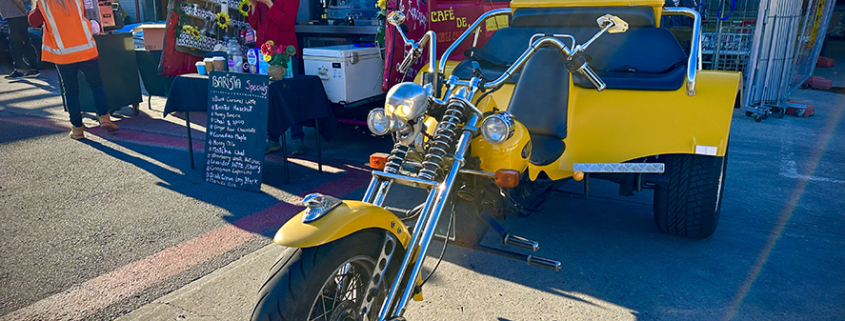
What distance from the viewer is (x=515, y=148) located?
9.23ft

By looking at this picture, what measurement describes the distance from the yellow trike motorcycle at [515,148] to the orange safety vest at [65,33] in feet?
14.5

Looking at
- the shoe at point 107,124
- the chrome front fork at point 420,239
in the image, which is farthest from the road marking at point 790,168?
the shoe at point 107,124

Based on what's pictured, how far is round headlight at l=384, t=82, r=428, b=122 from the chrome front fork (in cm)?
27

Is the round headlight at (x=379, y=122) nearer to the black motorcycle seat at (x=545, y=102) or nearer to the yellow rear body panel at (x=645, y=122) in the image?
the black motorcycle seat at (x=545, y=102)

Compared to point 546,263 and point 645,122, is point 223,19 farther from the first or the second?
point 546,263

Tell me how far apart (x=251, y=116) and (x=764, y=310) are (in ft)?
12.9

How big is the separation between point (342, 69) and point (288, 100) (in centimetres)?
68

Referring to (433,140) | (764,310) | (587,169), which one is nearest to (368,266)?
(433,140)

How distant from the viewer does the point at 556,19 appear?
448 centimetres

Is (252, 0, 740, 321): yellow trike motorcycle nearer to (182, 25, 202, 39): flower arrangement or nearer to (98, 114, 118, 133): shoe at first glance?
(182, 25, 202, 39): flower arrangement

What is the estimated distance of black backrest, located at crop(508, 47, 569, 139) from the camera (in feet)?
10.7

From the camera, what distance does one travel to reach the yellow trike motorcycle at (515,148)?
7.18ft

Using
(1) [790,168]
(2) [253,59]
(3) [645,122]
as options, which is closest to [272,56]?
(2) [253,59]

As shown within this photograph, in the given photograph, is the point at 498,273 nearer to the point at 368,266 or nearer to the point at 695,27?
the point at 368,266
